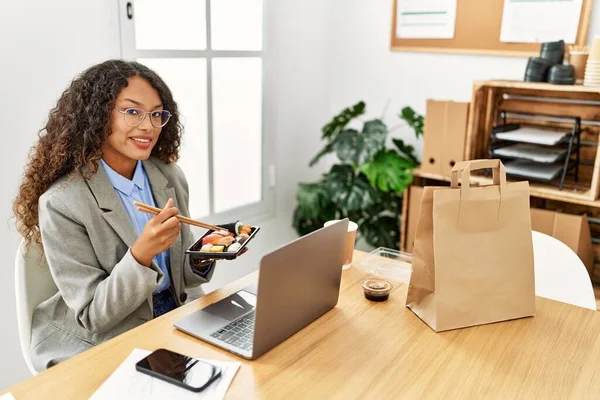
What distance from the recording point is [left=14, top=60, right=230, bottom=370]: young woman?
126 cm

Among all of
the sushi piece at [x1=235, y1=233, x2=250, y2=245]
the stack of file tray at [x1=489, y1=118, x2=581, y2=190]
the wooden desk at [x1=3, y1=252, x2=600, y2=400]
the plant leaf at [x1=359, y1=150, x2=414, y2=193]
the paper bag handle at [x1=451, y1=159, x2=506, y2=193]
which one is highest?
the paper bag handle at [x1=451, y1=159, x2=506, y2=193]

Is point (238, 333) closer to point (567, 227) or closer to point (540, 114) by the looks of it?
point (567, 227)

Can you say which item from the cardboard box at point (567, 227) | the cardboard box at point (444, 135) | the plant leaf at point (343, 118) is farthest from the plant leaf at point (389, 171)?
the cardboard box at point (567, 227)

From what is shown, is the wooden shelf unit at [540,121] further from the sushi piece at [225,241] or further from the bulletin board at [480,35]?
the sushi piece at [225,241]

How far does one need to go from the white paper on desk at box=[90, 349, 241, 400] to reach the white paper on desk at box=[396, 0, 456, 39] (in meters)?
2.25

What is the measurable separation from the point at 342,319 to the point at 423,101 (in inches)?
75.4

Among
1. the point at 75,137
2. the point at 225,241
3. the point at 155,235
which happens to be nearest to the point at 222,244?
the point at 225,241

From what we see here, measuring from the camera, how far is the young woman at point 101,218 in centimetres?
126

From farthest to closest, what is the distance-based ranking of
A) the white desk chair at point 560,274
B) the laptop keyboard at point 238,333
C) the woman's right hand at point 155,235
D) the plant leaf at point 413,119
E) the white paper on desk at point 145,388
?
the plant leaf at point 413,119
the white desk chair at point 560,274
the woman's right hand at point 155,235
the laptop keyboard at point 238,333
the white paper on desk at point 145,388

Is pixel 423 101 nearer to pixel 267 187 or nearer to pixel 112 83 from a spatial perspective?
pixel 267 187

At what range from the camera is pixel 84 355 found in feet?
3.44

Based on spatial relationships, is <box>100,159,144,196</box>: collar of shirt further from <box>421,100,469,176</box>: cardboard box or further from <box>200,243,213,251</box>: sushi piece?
<box>421,100,469,176</box>: cardboard box

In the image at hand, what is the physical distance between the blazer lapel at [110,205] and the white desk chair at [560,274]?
1146 mm

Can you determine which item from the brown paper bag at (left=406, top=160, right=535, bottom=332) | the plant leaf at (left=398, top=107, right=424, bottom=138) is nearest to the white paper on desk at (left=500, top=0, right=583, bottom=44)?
the plant leaf at (left=398, top=107, right=424, bottom=138)
